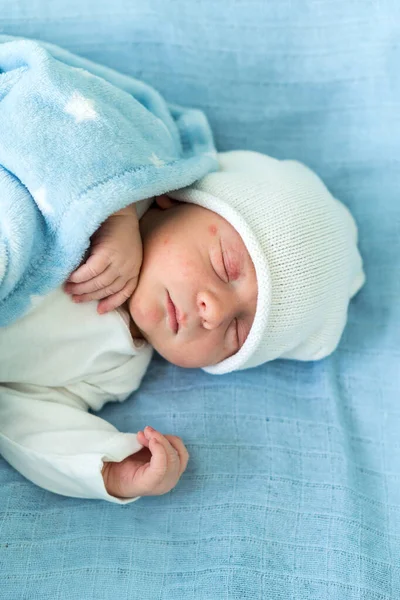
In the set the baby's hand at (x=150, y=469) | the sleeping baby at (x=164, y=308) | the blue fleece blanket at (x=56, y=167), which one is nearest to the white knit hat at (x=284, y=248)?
the sleeping baby at (x=164, y=308)

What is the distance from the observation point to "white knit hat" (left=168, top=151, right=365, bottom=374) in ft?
4.34

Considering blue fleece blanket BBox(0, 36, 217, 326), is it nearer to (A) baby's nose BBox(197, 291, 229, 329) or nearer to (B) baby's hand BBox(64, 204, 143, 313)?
(B) baby's hand BBox(64, 204, 143, 313)

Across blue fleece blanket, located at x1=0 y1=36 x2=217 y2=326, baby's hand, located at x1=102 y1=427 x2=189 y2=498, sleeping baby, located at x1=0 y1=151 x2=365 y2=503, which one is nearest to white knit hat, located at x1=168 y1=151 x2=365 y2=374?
sleeping baby, located at x1=0 y1=151 x2=365 y2=503

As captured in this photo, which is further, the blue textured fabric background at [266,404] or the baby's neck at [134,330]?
the baby's neck at [134,330]

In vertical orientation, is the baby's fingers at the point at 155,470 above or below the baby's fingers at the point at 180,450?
above

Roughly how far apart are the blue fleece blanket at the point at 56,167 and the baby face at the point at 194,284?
3.9 inches

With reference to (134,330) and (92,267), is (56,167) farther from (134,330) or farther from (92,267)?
(134,330)

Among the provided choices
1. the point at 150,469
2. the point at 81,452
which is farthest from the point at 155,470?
the point at 81,452

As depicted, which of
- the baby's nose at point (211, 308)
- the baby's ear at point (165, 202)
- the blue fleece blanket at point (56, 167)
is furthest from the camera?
the baby's ear at point (165, 202)

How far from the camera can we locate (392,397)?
151 cm

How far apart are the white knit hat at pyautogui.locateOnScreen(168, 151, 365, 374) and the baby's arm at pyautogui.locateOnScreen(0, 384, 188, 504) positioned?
25 cm

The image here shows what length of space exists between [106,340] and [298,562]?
0.57m

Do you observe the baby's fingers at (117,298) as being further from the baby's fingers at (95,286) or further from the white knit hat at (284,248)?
the white knit hat at (284,248)

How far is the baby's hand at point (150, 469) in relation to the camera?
127cm
